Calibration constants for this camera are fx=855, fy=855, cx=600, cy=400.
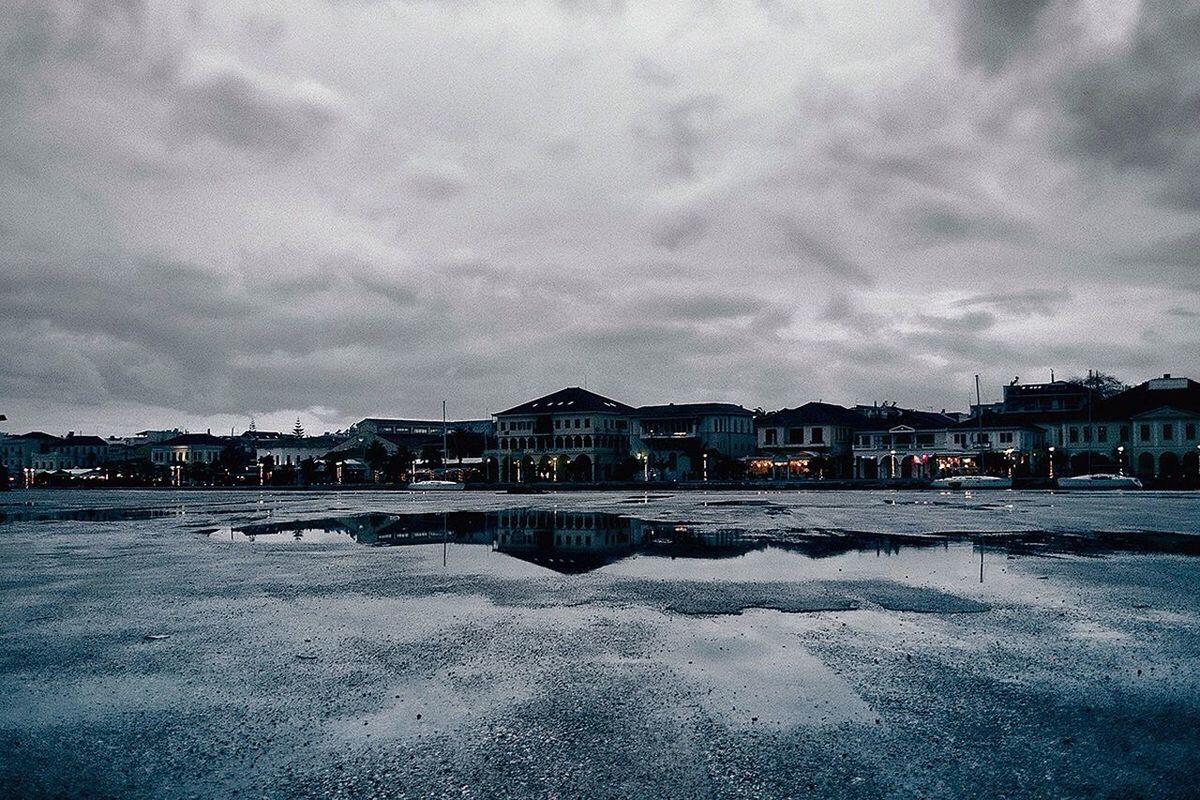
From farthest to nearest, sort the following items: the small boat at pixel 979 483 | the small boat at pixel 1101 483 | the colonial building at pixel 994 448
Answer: the colonial building at pixel 994 448 < the small boat at pixel 979 483 < the small boat at pixel 1101 483

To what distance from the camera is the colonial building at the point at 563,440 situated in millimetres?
104625

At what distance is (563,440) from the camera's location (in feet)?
353

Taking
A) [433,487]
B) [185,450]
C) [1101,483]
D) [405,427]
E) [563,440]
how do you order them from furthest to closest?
1. [185,450]
2. [405,427]
3. [563,440]
4. [433,487]
5. [1101,483]

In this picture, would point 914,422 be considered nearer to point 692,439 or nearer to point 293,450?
point 692,439

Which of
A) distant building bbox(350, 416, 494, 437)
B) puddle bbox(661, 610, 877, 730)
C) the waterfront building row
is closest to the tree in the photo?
the waterfront building row

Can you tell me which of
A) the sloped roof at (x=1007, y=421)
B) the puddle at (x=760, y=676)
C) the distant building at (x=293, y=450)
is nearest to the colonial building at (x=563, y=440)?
the sloped roof at (x=1007, y=421)

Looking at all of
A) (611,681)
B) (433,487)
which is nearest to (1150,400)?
(433,487)

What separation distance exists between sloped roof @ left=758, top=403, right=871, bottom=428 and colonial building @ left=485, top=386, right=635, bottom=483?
18.7 meters

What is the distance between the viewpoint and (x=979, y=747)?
686cm

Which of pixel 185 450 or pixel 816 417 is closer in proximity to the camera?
pixel 816 417

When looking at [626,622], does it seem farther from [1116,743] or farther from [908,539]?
[908,539]

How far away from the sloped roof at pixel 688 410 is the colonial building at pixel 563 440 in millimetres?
2444

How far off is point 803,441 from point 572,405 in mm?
28615

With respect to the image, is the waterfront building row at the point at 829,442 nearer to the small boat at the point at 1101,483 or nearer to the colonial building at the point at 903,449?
the colonial building at the point at 903,449
